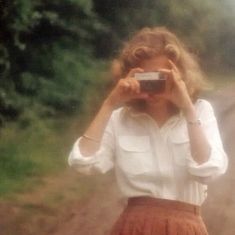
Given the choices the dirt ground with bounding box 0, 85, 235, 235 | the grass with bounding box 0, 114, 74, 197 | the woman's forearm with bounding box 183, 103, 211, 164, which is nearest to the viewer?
the woman's forearm with bounding box 183, 103, 211, 164

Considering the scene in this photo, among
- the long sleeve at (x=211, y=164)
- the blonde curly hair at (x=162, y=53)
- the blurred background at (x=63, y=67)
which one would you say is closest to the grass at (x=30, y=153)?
the blurred background at (x=63, y=67)

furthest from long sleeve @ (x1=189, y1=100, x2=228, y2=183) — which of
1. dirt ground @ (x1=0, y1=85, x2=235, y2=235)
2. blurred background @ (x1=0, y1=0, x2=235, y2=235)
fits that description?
blurred background @ (x1=0, y1=0, x2=235, y2=235)

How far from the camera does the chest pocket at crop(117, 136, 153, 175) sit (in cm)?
240

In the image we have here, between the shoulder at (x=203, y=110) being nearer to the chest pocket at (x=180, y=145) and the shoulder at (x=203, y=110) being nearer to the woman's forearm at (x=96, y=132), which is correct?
the chest pocket at (x=180, y=145)

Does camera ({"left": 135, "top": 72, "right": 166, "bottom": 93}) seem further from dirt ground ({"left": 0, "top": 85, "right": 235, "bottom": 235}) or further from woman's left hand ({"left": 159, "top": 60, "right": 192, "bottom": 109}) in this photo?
dirt ground ({"left": 0, "top": 85, "right": 235, "bottom": 235})

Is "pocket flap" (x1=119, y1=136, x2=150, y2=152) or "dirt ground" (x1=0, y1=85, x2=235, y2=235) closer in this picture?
"pocket flap" (x1=119, y1=136, x2=150, y2=152)

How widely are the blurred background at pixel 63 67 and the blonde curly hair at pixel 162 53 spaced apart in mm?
1991

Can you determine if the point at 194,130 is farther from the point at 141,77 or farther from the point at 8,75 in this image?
the point at 8,75

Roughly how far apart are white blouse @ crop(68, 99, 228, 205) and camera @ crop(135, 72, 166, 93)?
7cm

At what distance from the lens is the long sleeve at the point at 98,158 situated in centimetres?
242

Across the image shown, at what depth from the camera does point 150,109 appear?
2.47 meters

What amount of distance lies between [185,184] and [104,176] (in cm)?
226

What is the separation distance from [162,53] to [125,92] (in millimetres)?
146

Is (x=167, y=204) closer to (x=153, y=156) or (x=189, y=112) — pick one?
(x=153, y=156)
